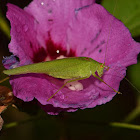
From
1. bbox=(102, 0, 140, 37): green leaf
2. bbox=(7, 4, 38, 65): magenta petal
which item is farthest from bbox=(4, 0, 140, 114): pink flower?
bbox=(102, 0, 140, 37): green leaf

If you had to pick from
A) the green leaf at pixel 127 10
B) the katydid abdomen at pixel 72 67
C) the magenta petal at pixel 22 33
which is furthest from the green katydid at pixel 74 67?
the green leaf at pixel 127 10

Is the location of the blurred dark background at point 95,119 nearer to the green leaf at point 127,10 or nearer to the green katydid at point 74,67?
the green leaf at point 127,10

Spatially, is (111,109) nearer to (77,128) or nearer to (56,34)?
(77,128)

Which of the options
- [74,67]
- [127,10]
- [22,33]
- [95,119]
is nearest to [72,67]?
[74,67]

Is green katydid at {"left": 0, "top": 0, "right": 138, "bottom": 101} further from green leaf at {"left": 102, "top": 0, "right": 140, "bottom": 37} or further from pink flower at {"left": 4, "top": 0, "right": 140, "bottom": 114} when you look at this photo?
green leaf at {"left": 102, "top": 0, "right": 140, "bottom": 37}

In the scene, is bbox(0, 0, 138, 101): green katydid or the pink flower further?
bbox(0, 0, 138, 101): green katydid

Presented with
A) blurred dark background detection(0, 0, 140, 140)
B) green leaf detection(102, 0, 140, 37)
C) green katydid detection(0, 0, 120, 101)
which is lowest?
blurred dark background detection(0, 0, 140, 140)

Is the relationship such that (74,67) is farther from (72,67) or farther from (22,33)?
(22,33)
